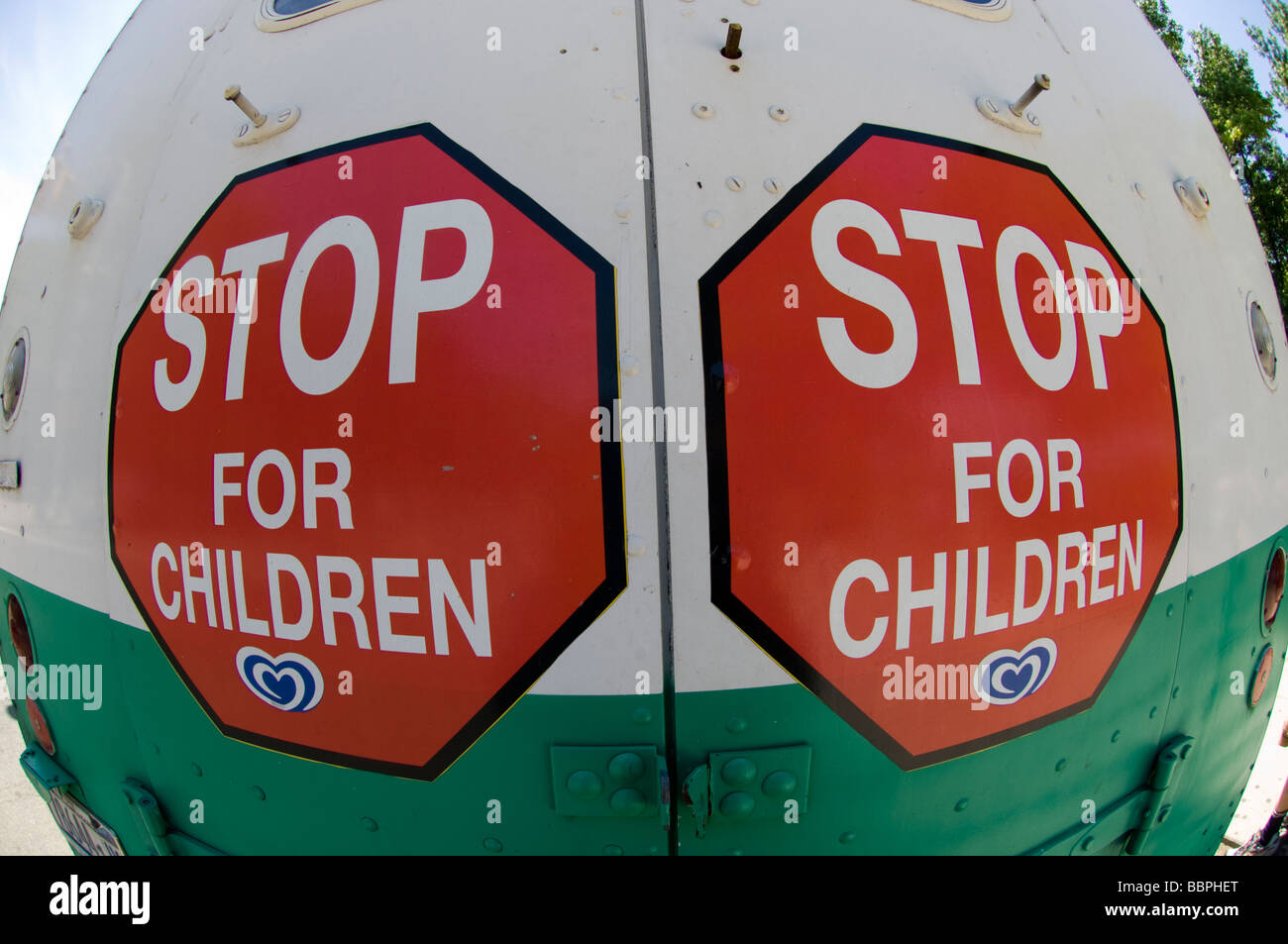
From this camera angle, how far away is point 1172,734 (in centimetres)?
207

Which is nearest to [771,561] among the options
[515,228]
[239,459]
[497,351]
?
[497,351]

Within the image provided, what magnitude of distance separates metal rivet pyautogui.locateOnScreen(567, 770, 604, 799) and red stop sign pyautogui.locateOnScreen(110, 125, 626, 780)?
229 millimetres

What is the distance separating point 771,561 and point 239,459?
123 cm

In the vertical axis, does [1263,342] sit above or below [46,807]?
above

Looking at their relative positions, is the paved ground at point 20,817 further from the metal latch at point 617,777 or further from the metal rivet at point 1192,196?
the metal rivet at point 1192,196

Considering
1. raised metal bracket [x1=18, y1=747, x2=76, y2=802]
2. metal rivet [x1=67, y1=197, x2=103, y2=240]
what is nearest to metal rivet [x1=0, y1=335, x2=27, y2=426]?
metal rivet [x1=67, y1=197, x2=103, y2=240]

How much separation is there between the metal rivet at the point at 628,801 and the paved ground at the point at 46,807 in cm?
369

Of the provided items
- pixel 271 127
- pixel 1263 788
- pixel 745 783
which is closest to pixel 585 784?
pixel 745 783

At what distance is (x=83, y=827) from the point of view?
2443mm

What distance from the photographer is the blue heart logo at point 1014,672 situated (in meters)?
1.70

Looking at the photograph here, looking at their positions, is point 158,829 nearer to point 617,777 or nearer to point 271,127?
point 617,777

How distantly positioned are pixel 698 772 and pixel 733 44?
1645 millimetres
